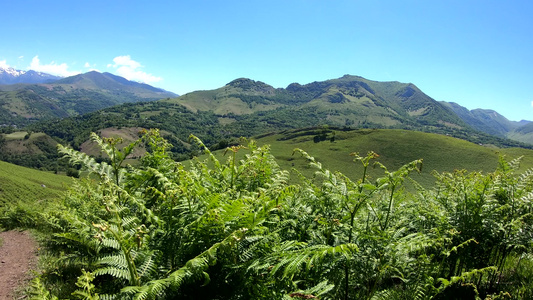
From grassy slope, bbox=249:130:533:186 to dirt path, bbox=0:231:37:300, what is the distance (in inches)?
4102

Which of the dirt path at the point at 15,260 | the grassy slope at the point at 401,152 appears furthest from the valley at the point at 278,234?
the grassy slope at the point at 401,152

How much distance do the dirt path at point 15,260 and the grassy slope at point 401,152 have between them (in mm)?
104200

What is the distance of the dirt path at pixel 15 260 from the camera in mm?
5863

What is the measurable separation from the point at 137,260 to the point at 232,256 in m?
0.99

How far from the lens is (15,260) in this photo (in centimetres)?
748

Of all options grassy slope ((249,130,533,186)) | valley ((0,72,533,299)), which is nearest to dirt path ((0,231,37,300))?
valley ((0,72,533,299))

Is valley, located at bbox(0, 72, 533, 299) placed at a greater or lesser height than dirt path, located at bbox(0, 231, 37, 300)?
greater

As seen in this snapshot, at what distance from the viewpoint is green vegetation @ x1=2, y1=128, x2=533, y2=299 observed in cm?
273

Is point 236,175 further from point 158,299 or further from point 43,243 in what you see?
point 43,243

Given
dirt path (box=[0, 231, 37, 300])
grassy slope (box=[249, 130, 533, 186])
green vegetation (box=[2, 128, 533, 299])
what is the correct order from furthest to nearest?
1. grassy slope (box=[249, 130, 533, 186])
2. dirt path (box=[0, 231, 37, 300])
3. green vegetation (box=[2, 128, 533, 299])

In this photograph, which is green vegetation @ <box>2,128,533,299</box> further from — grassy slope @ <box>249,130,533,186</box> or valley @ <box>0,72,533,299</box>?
grassy slope @ <box>249,130,533,186</box>

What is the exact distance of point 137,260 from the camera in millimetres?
3035

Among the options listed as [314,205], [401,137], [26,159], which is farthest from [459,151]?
[26,159]

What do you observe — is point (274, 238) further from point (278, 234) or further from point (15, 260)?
point (15, 260)
